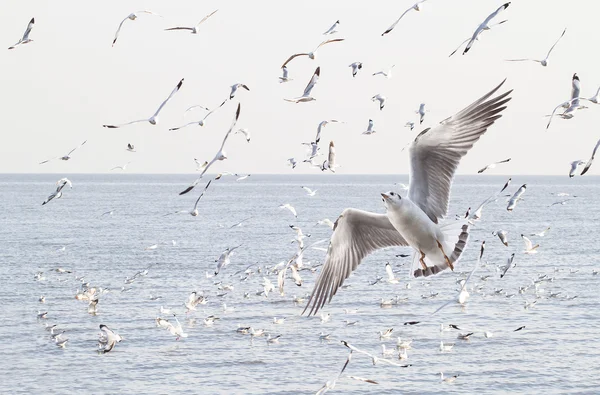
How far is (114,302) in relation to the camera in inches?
1574

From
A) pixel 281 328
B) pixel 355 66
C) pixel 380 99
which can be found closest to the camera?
pixel 355 66

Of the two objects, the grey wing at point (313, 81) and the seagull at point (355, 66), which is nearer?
the grey wing at point (313, 81)

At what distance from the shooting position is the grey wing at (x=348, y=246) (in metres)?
13.7

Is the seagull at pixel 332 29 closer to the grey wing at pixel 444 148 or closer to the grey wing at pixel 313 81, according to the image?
the grey wing at pixel 313 81

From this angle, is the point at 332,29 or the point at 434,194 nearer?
the point at 434,194

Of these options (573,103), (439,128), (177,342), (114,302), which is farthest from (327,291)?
(114,302)

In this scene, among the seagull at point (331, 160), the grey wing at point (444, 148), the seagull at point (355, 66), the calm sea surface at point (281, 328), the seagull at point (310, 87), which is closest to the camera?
the grey wing at point (444, 148)

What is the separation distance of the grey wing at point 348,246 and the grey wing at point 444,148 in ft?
4.56

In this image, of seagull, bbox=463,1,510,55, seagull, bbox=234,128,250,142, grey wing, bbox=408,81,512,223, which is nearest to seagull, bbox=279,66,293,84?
seagull, bbox=234,128,250,142

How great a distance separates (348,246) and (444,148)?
2.67 metres

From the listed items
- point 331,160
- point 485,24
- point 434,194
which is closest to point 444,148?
point 434,194

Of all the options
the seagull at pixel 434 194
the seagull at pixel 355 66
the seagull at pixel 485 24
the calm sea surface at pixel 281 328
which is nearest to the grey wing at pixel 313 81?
the seagull at pixel 485 24

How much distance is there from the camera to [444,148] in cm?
1200

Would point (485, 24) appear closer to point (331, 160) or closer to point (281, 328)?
point (331, 160)
